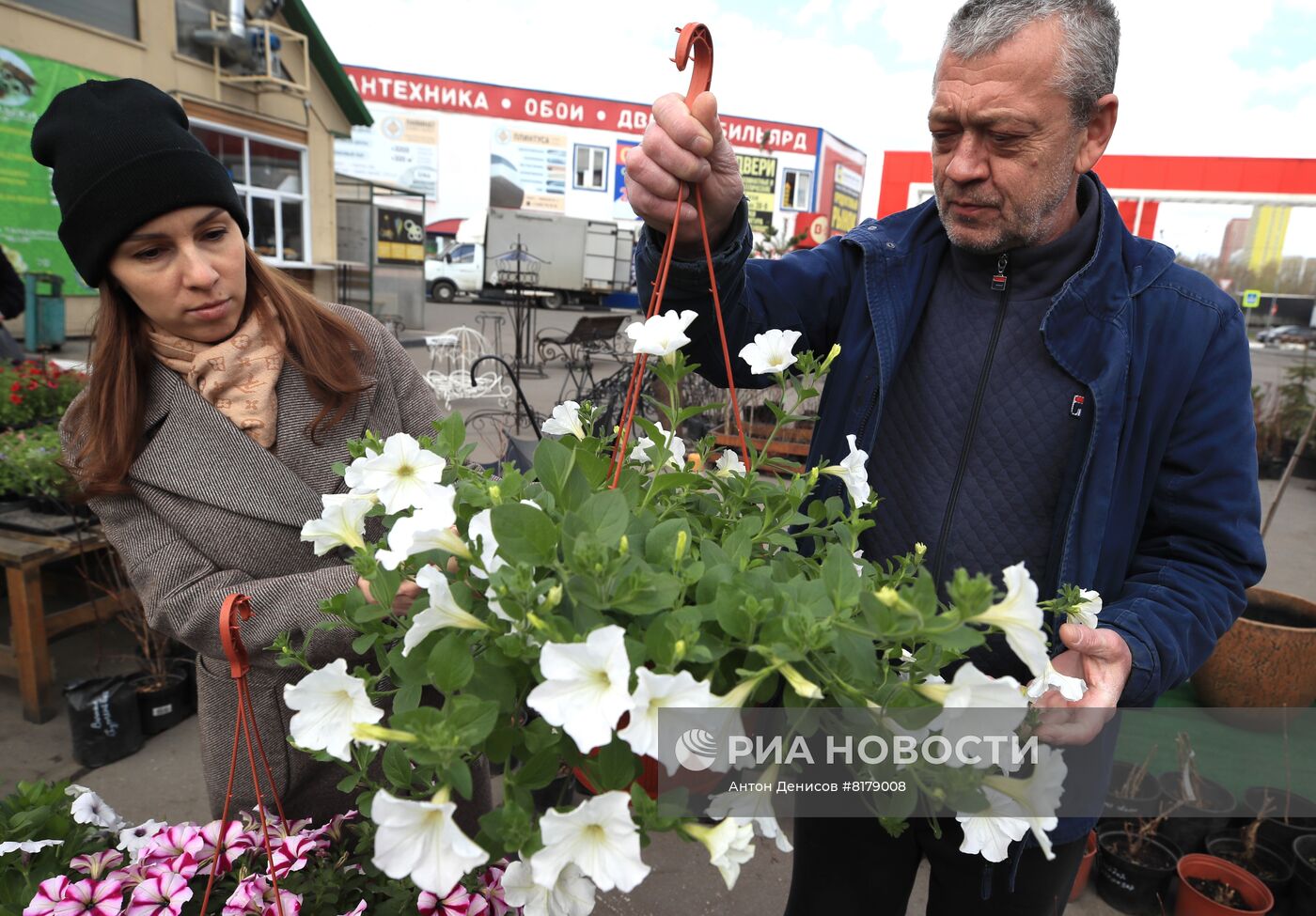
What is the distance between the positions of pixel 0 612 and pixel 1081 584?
4.89m

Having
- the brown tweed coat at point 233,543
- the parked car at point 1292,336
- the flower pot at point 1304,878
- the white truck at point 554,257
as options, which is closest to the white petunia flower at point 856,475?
the brown tweed coat at point 233,543

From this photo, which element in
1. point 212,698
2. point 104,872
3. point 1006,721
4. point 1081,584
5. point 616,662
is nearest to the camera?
point 616,662

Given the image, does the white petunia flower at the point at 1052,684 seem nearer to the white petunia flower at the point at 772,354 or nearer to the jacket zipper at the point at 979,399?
the white petunia flower at the point at 772,354

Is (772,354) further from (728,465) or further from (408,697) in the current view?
(408,697)

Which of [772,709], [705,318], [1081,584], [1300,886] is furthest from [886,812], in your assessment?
[1300,886]

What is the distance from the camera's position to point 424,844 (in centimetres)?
65

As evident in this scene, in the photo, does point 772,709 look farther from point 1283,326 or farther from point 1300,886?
point 1283,326

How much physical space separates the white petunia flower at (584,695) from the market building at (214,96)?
10851mm

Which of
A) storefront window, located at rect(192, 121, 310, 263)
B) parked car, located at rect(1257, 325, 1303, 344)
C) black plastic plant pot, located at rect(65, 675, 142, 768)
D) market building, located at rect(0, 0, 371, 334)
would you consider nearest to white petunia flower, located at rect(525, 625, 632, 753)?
black plastic plant pot, located at rect(65, 675, 142, 768)

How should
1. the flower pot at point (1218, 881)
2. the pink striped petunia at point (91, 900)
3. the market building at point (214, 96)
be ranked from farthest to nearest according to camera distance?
the market building at point (214, 96) < the flower pot at point (1218, 881) < the pink striped petunia at point (91, 900)

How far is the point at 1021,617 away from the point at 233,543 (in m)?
1.48

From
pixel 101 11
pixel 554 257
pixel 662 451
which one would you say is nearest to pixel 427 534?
pixel 662 451

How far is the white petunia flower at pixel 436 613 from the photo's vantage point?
709 millimetres

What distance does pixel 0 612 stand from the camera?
3.99 metres
